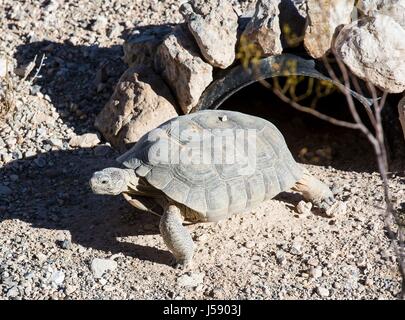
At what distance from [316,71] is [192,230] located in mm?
1671

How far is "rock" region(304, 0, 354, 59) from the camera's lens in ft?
20.4

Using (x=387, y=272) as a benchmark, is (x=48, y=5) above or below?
above

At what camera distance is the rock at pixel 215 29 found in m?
6.41

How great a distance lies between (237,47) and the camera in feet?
21.5

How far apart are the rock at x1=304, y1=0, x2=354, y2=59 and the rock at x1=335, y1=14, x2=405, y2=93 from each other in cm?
11

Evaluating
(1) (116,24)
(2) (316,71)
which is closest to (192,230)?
(2) (316,71)

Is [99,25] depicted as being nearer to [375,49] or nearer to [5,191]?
[5,191]

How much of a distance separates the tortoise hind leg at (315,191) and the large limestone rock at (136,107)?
135cm

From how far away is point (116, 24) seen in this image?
7965 mm

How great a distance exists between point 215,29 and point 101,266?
223 centimetres

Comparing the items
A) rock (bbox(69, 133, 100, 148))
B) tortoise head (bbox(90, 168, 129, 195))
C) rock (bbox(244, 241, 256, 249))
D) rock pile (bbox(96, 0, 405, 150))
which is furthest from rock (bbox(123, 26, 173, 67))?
rock (bbox(244, 241, 256, 249))

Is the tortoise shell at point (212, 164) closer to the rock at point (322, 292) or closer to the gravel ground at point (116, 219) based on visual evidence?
the gravel ground at point (116, 219)
